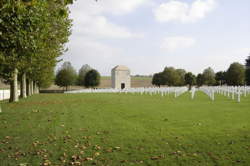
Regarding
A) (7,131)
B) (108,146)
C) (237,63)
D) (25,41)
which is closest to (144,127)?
(108,146)

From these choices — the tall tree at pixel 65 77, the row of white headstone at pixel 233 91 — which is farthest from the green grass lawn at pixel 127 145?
the tall tree at pixel 65 77

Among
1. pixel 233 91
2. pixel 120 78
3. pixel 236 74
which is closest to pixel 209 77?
pixel 236 74

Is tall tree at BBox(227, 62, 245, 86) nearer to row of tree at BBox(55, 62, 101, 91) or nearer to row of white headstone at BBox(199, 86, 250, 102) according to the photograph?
row of tree at BBox(55, 62, 101, 91)

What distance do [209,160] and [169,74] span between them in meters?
103

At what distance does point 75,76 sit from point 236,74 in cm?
5594

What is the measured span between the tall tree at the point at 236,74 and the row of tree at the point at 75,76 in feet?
154

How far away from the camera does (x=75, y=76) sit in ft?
279

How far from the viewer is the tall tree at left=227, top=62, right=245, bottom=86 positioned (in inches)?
3275

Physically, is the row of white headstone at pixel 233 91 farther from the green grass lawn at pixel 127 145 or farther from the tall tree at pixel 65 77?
the tall tree at pixel 65 77

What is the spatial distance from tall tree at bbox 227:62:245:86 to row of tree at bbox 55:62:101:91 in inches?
1847

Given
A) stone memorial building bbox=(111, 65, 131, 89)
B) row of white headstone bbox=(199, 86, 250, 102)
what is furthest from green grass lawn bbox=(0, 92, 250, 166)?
stone memorial building bbox=(111, 65, 131, 89)

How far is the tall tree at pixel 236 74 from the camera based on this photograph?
273ft

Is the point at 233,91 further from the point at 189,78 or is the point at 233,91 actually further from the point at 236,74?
the point at 189,78

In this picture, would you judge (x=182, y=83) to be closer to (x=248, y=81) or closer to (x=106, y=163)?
(x=248, y=81)
